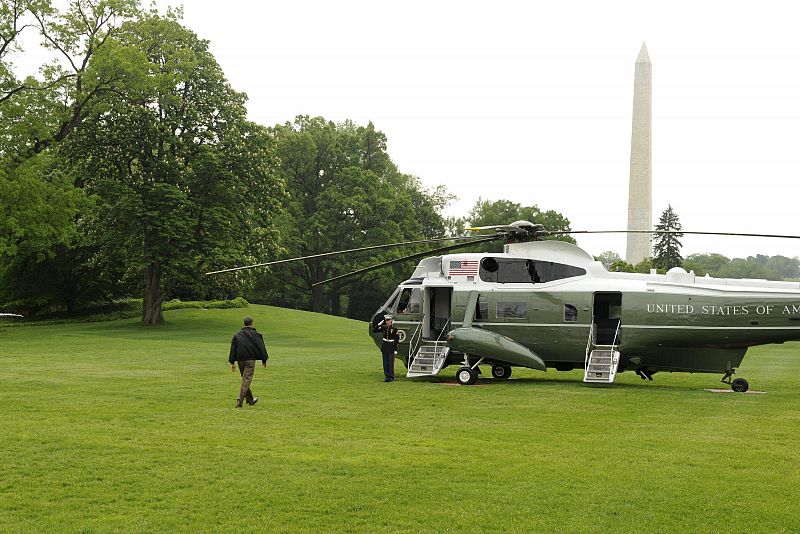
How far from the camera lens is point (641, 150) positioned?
67312 millimetres

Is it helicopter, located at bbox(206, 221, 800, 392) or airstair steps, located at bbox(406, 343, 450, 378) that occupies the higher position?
helicopter, located at bbox(206, 221, 800, 392)

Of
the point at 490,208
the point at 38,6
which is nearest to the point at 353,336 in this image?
the point at 38,6

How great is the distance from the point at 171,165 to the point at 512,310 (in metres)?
30.3

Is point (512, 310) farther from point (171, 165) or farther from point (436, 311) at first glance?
point (171, 165)

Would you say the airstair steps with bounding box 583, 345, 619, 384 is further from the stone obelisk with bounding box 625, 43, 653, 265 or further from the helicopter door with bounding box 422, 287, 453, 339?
the stone obelisk with bounding box 625, 43, 653, 265

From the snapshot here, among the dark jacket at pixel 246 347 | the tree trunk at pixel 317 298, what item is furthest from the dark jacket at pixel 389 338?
the tree trunk at pixel 317 298

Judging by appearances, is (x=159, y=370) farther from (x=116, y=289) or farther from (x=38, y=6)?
(x=116, y=289)

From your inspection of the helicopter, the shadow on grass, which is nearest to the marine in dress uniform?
the helicopter

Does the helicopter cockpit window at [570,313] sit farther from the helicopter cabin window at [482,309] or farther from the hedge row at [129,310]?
the hedge row at [129,310]

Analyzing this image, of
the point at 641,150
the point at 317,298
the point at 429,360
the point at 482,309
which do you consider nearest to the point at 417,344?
the point at 429,360

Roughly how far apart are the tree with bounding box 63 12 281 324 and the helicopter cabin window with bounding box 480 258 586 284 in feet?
87.4

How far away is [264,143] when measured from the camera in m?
50.7

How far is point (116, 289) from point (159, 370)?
36.1m

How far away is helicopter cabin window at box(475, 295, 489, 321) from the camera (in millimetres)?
22422
